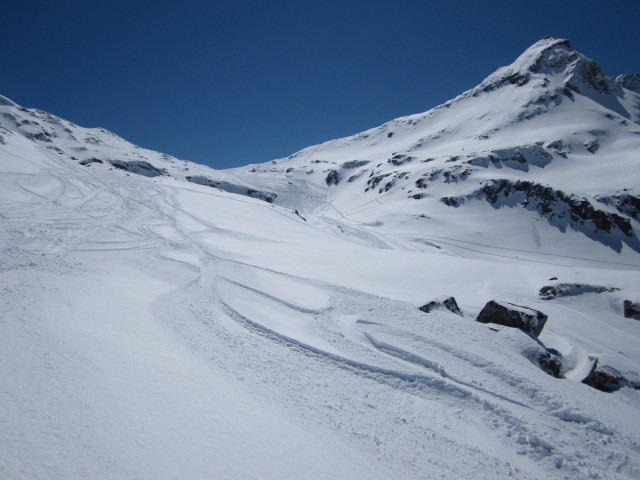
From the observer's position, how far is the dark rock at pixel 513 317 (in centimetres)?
800

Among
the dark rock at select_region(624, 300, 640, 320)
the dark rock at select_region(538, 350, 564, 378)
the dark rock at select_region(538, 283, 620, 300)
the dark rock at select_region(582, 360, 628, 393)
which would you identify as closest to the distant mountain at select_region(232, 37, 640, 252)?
the dark rock at select_region(538, 283, 620, 300)

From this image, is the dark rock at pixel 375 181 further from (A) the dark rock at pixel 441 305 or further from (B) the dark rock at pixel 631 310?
(A) the dark rock at pixel 441 305

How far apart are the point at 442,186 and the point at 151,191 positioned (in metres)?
54.2

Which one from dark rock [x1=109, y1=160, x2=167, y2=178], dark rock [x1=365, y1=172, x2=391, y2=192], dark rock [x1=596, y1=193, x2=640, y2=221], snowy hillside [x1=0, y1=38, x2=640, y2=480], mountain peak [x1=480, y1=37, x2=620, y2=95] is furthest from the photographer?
mountain peak [x1=480, y1=37, x2=620, y2=95]

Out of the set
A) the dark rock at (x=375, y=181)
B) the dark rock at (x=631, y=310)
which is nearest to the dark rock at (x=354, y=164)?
the dark rock at (x=375, y=181)

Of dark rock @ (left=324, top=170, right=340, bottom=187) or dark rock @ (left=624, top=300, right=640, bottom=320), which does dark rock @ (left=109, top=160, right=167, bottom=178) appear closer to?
dark rock @ (left=324, top=170, right=340, bottom=187)

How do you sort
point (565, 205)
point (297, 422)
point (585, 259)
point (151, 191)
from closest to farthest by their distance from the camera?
point (297, 422) < point (151, 191) < point (585, 259) < point (565, 205)

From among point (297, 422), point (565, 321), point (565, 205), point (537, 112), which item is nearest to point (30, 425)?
point (297, 422)

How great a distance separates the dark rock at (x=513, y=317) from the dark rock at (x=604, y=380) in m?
1.37

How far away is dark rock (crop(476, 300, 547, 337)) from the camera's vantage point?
7996 mm

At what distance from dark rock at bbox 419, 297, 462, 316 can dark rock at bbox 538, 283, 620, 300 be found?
5.87 m

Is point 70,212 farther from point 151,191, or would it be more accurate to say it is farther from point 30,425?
point 30,425

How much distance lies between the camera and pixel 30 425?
3078mm

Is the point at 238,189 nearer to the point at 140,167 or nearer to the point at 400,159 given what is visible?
the point at 140,167
